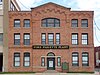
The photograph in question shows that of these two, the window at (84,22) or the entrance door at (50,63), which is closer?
the entrance door at (50,63)

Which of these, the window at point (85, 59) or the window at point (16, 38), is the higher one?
the window at point (16, 38)

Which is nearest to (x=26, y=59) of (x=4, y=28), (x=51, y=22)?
(x=4, y=28)

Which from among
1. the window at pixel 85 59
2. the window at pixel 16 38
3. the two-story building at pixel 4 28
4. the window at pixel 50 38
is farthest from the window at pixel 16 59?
the window at pixel 85 59

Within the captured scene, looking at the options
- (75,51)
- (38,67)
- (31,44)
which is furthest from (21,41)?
(75,51)

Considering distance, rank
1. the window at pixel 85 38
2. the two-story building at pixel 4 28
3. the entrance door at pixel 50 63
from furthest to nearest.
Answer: the window at pixel 85 38 → the entrance door at pixel 50 63 → the two-story building at pixel 4 28

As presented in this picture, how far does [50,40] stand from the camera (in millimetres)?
46875

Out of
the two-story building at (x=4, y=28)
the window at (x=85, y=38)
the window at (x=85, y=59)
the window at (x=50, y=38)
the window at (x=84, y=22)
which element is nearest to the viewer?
the two-story building at (x=4, y=28)

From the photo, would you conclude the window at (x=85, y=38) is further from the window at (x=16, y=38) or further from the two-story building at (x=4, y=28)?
the two-story building at (x=4, y=28)

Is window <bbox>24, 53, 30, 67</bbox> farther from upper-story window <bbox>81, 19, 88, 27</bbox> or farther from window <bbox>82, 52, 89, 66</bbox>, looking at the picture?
upper-story window <bbox>81, 19, 88, 27</bbox>

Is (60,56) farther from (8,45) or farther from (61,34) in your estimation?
(8,45)

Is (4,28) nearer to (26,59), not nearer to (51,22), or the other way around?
(26,59)

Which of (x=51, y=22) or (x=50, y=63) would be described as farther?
(x=51, y=22)

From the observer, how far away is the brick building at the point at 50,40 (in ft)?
151

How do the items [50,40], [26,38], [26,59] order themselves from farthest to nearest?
[26,38]
[50,40]
[26,59]
